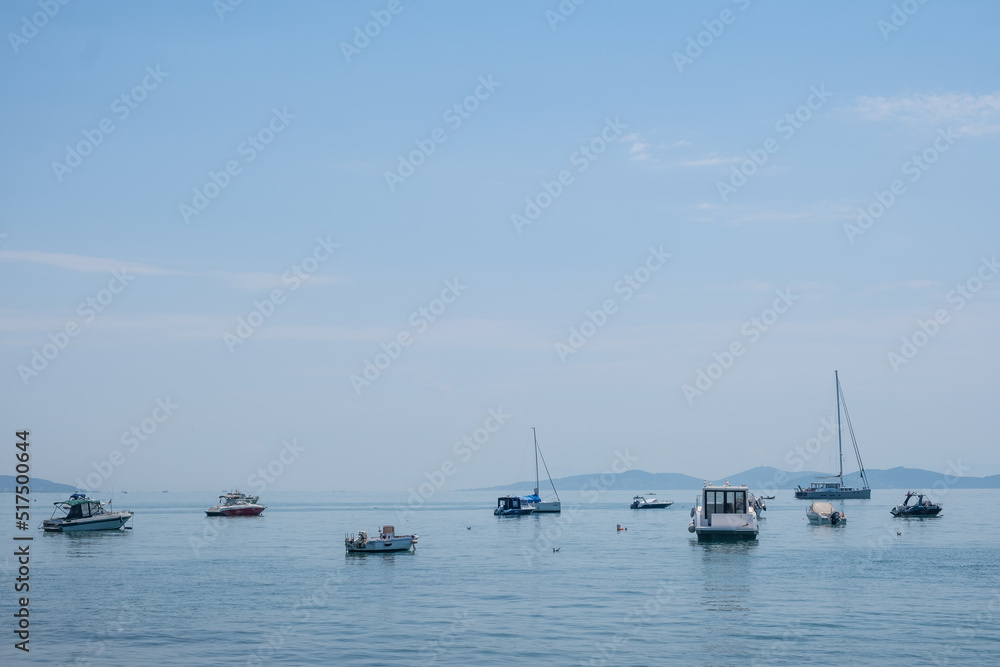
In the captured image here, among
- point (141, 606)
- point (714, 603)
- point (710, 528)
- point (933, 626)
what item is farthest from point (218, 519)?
point (933, 626)

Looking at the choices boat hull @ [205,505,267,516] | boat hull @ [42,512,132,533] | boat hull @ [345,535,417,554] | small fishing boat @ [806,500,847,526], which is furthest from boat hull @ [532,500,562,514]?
boat hull @ [345,535,417,554]

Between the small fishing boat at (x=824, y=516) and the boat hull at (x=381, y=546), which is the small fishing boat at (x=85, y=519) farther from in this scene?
the small fishing boat at (x=824, y=516)

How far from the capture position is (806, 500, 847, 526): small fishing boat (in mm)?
115125

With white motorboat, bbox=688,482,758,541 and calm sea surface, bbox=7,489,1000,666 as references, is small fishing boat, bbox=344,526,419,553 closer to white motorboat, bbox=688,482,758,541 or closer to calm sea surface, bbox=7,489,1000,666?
calm sea surface, bbox=7,489,1000,666

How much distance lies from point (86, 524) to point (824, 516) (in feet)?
290

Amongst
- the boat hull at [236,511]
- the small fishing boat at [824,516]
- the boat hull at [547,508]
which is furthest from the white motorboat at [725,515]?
the boat hull at [236,511]

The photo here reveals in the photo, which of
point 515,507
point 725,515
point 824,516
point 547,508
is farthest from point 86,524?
point 824,516

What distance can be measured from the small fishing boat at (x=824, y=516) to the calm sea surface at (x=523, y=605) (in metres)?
25.2

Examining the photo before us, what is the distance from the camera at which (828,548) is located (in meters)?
82.6

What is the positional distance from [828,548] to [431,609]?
47.5m

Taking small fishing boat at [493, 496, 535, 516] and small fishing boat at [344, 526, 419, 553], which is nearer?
small fishing boat at [344, 526, 419, 553]

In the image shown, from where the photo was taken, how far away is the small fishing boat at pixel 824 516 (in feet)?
378

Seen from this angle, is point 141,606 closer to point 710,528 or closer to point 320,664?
point 320,664

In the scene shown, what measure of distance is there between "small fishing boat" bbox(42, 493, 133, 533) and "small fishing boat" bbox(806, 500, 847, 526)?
82606 mm
